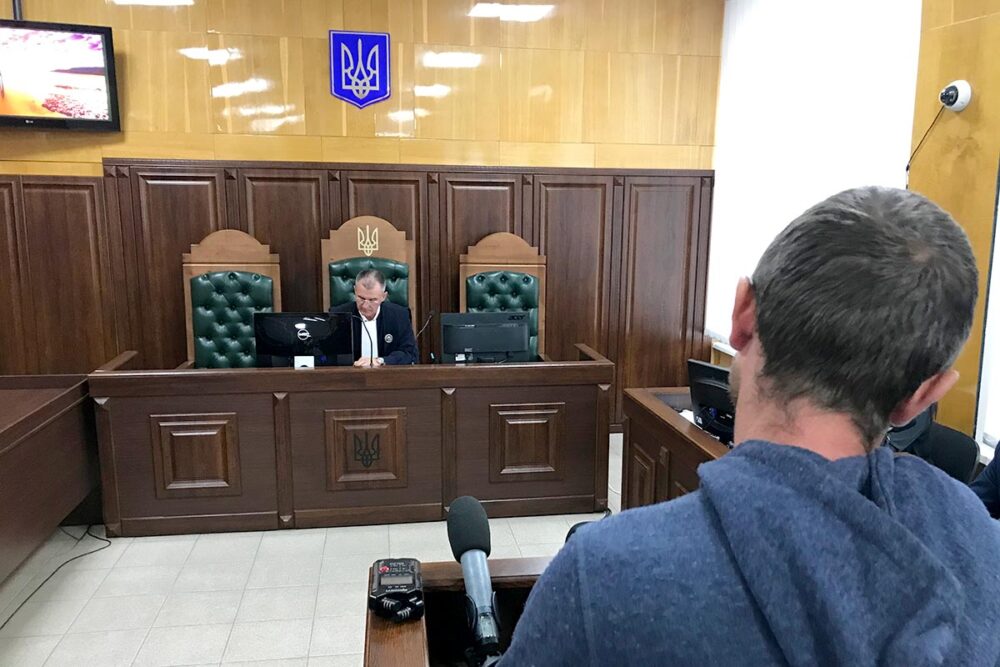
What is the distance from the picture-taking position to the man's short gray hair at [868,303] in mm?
549

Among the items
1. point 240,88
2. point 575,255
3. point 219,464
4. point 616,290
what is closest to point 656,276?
point 616,290

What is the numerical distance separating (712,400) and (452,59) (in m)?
3.47

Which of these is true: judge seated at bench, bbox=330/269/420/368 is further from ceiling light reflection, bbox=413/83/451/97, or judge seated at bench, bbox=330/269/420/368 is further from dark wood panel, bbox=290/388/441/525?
ceiling light reflection, bbox=413/83/451/97

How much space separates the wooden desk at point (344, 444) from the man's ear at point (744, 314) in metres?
2.80

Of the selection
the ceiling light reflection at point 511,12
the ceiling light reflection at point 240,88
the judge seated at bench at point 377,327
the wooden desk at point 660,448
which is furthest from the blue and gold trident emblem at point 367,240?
the wooden desk at point 660,448

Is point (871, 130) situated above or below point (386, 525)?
above

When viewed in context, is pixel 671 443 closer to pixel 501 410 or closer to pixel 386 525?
pixel 501 410

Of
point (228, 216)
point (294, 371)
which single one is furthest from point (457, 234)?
point (294, 371)

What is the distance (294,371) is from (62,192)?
2.55 metres

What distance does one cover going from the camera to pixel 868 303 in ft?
1.79

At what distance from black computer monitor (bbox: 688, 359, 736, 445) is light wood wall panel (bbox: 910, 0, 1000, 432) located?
99 cm

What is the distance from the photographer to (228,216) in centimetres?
465

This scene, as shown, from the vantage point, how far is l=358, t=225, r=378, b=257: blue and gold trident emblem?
4434 mm

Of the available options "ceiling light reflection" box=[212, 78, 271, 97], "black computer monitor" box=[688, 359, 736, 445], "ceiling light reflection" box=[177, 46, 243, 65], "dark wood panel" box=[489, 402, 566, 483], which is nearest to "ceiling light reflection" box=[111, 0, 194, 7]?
"ceiling light reflection" box=[177, 46, 243, 65]
